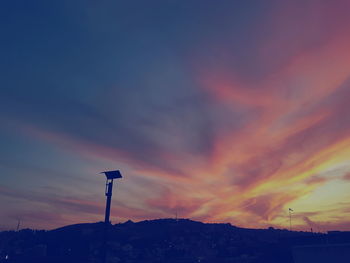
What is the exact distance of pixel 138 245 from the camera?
203ft

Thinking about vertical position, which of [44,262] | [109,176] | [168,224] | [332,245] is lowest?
[44,262]

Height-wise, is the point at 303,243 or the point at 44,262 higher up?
the point at 303,243

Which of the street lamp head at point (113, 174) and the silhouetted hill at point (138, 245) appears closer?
the street lamp head at point (113, 174)

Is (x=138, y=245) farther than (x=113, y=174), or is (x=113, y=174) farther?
(x=138, y=245)

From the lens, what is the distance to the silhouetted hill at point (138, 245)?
5309cm

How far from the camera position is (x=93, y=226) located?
234 ft

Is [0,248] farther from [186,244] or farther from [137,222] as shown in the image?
[186,244]

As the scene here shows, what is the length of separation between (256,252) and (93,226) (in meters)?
38.8

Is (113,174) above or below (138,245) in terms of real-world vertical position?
above

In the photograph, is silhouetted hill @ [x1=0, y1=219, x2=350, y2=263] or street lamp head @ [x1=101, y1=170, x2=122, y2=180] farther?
silhouetted hill @ [x1=0, y1=219, x2=350, y2=263]

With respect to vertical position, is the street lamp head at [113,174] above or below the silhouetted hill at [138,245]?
above

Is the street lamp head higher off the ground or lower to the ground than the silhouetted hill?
higher

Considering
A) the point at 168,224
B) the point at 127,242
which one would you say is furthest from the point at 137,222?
the point at 127,242

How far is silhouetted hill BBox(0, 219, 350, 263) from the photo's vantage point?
53094 mm
